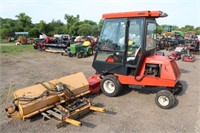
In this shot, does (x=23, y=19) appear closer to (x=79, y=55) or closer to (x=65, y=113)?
A: (x=79, y=55)

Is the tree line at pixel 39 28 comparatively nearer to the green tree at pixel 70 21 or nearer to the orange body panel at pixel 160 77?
the green tree at pixel 70 21

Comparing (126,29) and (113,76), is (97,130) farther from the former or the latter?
(126,29)

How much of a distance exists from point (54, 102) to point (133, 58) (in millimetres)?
2280

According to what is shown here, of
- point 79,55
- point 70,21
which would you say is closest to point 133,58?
point 79,55

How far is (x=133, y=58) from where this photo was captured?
518cm

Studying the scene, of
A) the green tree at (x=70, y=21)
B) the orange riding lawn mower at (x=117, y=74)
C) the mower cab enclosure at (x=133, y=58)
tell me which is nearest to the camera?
the orange riding lawn mower at (x=117, y=74)

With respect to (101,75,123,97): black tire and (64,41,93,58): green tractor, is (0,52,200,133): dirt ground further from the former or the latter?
(64,41,93,58): green tractor

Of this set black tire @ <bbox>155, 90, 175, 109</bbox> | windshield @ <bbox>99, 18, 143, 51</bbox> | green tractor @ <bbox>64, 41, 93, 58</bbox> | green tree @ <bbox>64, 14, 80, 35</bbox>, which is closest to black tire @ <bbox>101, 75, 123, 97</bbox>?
windshield @ <bbox>99, 18, 143, 51</bbox>

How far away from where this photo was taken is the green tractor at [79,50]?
508 inches

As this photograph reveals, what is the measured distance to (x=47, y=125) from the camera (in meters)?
3.87

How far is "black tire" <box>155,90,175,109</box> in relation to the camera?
4.59 metres

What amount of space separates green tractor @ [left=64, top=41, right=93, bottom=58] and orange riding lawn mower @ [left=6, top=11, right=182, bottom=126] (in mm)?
7323

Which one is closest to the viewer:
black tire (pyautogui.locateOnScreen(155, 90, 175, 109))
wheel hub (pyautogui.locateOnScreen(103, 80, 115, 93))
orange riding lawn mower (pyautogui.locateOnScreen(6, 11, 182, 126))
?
orange riding lawn mower (pyautogui.locateOnScreen(6, 11, 182, 126))

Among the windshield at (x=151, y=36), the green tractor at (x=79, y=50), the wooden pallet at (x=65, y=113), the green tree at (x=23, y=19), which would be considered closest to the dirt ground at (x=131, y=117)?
the wooden pallet at (x=65, y=113)
